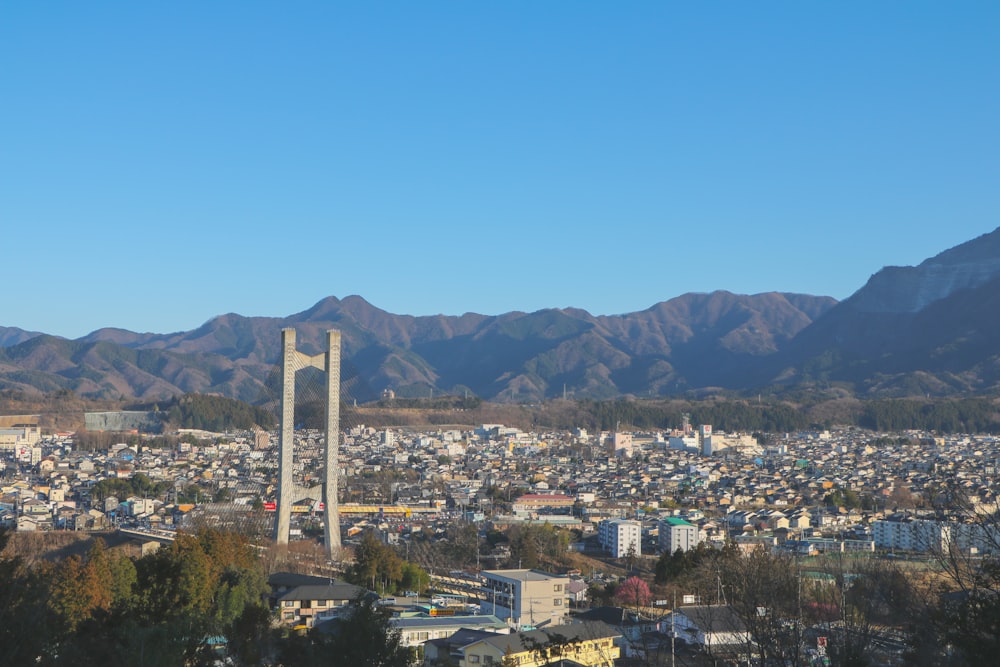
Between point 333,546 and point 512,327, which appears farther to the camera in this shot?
point 512,327

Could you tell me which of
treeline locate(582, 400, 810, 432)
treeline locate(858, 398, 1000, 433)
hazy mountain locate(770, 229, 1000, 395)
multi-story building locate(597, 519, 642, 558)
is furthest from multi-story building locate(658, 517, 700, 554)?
hazy mountain locate(770, 229, 1000, 395)

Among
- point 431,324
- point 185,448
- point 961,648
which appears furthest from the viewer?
point 431,324

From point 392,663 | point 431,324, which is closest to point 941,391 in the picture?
point 392,663

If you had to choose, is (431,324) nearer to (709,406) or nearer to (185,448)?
(709,406)

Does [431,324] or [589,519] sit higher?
[431,324]

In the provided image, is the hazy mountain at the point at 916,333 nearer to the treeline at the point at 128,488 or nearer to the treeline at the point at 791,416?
the treeline at the point at 791,416

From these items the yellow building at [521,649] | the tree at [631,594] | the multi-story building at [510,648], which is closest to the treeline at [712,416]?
the tree at [631,594]
